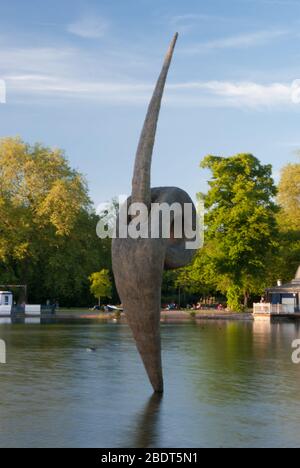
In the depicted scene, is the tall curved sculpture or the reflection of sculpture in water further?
the tall curved sculpture

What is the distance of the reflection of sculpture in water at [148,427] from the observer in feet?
31.7

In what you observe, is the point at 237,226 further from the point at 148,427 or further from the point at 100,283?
the point at 148,427

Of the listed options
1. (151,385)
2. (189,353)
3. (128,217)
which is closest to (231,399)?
(151,385)

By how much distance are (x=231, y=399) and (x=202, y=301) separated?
6312 cm

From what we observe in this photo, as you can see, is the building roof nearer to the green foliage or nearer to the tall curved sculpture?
the green foliage

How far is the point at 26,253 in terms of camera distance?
2447 inches

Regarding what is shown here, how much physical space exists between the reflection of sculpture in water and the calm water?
0.02 meters

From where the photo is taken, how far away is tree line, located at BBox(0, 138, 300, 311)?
53406 millimetres

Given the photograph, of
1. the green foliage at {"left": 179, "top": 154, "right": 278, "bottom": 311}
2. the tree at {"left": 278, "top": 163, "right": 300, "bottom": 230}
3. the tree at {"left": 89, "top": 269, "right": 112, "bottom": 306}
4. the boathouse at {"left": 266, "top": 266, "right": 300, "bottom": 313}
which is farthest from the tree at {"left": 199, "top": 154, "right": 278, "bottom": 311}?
the tree at {"left": 278, "top": 163, "right": 300, "bottom": 230}

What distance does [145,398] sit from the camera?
13.5m

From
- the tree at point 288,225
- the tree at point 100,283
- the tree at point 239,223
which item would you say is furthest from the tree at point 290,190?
the tree at point 100,283

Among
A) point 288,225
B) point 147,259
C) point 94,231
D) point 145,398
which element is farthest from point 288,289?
point 147,259

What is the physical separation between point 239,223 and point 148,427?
1704 inches
